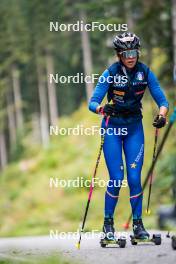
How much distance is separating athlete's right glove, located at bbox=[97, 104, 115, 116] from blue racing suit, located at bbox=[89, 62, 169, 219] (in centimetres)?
7

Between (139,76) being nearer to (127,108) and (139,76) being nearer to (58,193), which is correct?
(127,108)

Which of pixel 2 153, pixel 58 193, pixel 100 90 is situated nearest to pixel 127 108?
pixel 100 90

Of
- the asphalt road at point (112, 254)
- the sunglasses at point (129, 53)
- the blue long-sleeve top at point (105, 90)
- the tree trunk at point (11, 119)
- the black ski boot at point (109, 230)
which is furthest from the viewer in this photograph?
the tree trunk at point (11, 119)

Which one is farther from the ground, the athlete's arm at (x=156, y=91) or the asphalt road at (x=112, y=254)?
the athlete's arm at (x=156, y=91)

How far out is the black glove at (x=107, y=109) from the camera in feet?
26.4

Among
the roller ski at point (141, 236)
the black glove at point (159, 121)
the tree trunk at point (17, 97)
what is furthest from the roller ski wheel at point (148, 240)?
the tree trunk at point (17, 97)

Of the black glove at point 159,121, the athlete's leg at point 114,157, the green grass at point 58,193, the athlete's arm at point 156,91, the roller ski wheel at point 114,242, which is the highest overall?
the athlete's arm at point 156,91

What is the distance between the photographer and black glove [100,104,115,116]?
8.05 meters

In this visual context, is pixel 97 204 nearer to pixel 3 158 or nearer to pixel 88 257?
pixel 88 257

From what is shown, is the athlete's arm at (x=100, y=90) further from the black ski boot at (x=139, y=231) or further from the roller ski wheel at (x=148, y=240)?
the roller ski wheel at (x=148, y=240)

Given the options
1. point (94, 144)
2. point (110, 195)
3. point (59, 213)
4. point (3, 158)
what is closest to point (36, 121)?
point (3, 158)

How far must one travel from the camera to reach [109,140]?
8.27 metres

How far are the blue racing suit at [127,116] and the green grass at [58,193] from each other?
33.4 feet

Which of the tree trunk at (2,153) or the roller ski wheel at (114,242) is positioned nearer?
the roller ski wheel at (114,242)
